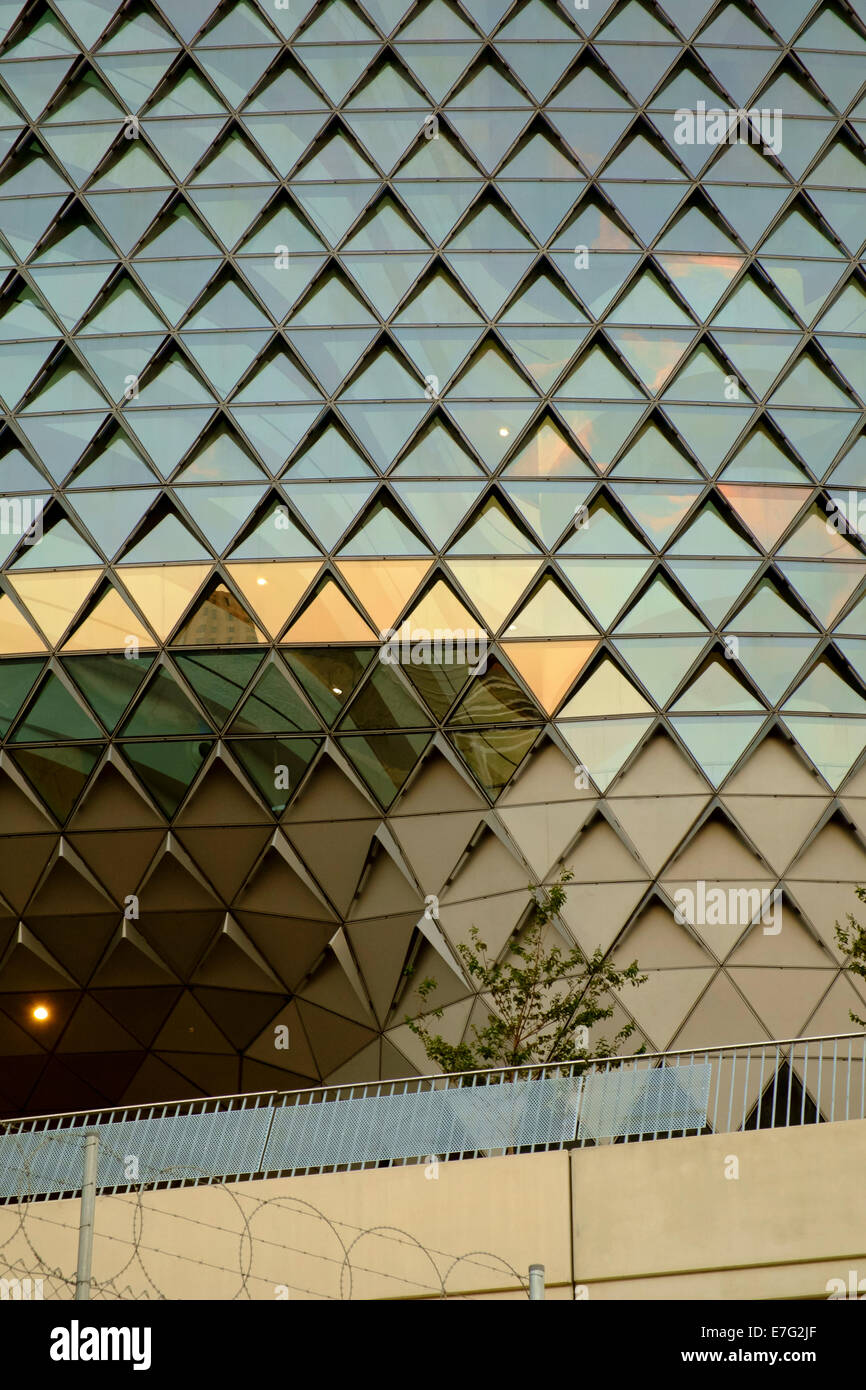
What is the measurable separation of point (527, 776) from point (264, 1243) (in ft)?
38.2

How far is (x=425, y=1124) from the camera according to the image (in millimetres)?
15375

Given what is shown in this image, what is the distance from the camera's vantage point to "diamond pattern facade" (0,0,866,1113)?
82.6ft

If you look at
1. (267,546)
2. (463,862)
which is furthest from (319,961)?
(267,546)

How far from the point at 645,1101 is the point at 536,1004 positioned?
5798 millimetres

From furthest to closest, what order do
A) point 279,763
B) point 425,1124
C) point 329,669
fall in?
point 279,763 → point 329,669 → point 425,1124

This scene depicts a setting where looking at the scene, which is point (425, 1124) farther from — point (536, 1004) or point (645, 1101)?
point (536, 1004)

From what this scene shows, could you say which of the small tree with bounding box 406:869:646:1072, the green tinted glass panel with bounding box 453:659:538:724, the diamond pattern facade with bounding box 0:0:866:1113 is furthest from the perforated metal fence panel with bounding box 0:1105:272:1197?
the green tinted glass panel with bounding box 453:659:538:724

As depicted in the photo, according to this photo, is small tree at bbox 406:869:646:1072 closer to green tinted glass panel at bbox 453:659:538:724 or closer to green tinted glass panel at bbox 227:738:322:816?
green tinted glass panel at bbox 453:659:538:724

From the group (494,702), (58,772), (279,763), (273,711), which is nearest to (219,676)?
(273,711)

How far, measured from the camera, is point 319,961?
25562 mm

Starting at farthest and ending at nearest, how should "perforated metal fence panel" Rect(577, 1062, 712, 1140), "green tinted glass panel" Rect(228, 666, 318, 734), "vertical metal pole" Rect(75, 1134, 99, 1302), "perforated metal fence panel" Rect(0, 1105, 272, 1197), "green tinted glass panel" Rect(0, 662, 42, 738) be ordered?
"green tinted glass panel" Rect(0, 662, 42, 738) < "green tinted glass panel" Rect(228, 666, 318, 734) < "perforated metal fence panel" Rect(0, 1105, 272, 1197) < "perforated metal fence panel" Rect(577, 1062, 712, 1140) < "vertical metal pole" Rect(75, 1134, 99, 1302)

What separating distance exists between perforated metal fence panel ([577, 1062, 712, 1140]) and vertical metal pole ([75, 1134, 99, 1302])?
499cm

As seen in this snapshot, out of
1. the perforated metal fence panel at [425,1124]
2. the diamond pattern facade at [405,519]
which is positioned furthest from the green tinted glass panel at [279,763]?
the perforated metal fence panel at [425,1124]
